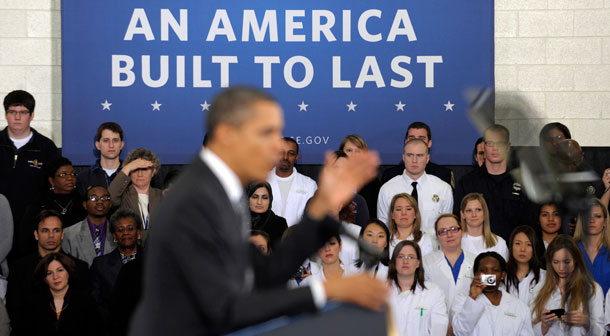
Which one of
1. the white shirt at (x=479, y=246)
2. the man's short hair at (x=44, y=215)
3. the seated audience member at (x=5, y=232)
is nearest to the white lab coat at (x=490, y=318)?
the white shirt at (x=479, y=246)

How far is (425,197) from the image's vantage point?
23.3 ft

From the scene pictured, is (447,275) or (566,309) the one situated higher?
(447,275)

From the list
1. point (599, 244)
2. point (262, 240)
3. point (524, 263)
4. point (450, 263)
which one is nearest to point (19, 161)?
point (262, 240)

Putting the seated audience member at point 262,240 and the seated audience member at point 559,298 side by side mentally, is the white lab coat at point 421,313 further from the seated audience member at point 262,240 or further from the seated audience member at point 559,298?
the seated audience member at point 262,240

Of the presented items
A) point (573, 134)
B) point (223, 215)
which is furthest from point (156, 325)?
point (573, 134)

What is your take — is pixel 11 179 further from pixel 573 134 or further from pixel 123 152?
pixel 573 134

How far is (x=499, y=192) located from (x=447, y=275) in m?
1.02

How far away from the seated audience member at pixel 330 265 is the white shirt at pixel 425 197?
0.69 metres

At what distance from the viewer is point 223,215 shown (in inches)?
79.2

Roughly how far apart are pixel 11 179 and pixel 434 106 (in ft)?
12.8

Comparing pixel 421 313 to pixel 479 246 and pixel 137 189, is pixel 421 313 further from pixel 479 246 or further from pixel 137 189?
pixel 137 189

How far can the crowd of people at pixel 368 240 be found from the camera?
6.18 metres

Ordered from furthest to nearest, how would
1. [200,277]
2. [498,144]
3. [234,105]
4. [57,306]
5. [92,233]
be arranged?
[498,144] → [92,233] → [57,306] → [234,105] → [200,277]

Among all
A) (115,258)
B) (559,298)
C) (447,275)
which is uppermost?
(115,258)
